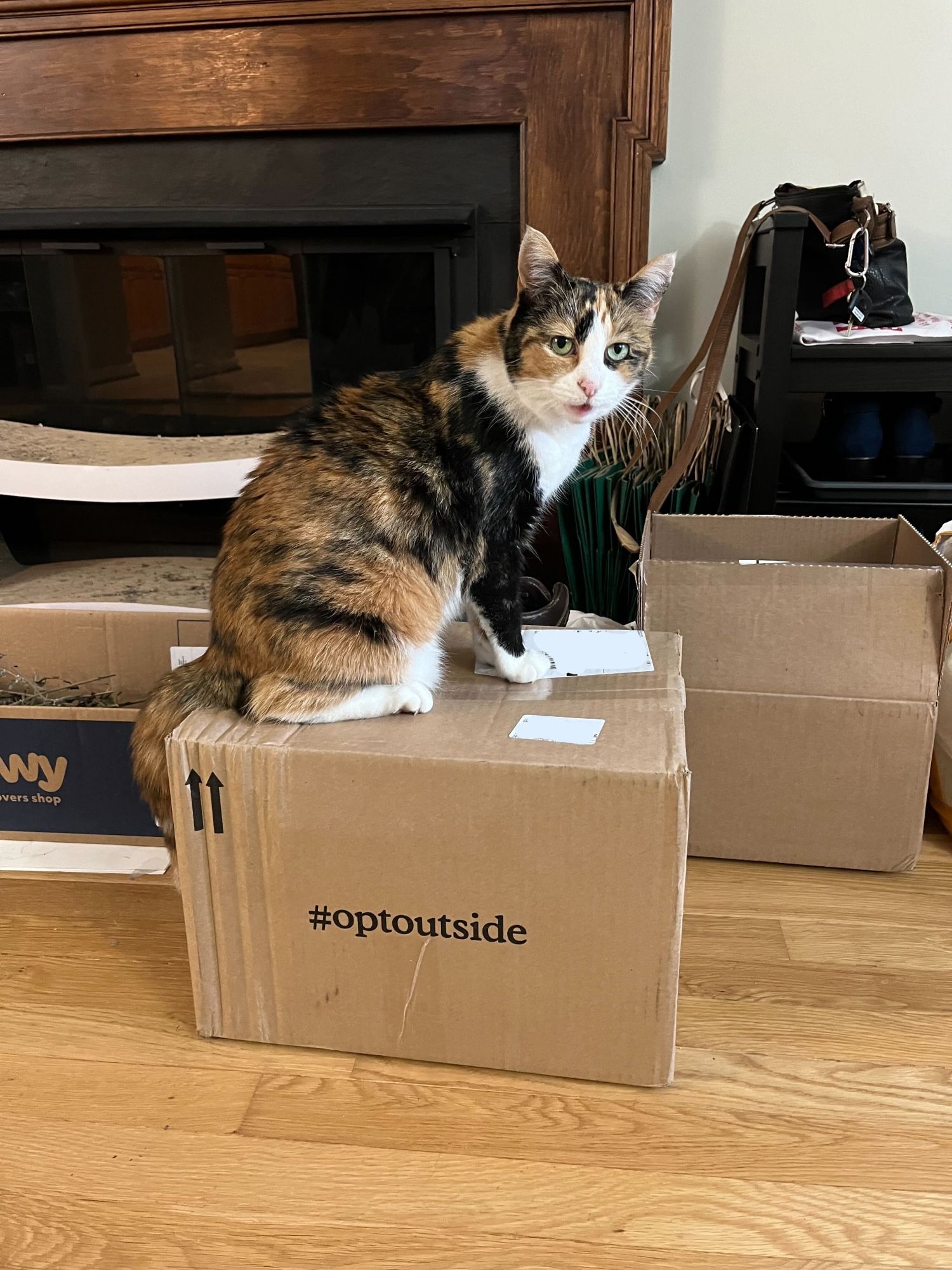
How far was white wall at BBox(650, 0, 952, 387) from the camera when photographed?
1749 millimetres

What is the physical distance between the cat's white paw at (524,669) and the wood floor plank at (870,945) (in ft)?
1.59

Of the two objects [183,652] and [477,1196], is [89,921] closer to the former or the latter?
[183,652]

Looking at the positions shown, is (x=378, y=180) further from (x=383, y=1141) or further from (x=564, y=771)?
(x=383, y=1141)

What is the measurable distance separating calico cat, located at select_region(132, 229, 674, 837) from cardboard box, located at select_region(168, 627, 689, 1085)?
0.24 feet

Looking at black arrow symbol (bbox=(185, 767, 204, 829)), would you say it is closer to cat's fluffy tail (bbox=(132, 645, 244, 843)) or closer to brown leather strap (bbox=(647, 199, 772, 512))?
cat's fluffy tail (bbox=(132, 645, 244, 843))

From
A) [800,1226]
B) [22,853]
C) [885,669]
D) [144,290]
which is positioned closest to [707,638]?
[885,669]

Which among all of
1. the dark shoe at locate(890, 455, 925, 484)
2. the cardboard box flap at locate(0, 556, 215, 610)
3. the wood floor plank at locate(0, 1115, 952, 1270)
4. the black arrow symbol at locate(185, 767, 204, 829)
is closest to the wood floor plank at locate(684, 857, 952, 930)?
the wood floor plank at locate(0, 1115, 952, 1270)

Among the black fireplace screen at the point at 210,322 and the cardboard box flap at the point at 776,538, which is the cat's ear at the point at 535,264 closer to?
the cardboard box flap at the point at 776,538

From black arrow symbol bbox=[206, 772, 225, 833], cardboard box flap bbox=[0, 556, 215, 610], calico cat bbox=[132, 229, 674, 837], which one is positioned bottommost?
cardboard box flap bbox=[0, 556, 215, 610]

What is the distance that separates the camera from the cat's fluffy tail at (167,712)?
1.02 meters

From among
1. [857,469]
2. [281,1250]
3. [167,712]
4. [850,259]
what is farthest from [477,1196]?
[850,259]

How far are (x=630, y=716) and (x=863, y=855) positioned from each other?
22.4 inches

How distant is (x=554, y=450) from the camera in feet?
3.60

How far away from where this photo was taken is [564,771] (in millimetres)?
862
